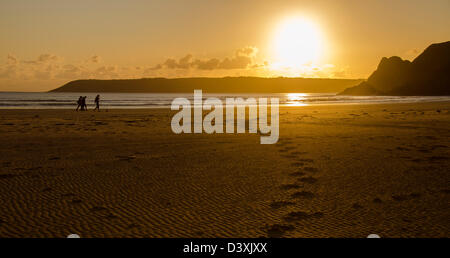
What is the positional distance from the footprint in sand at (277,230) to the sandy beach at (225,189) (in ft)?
0.09

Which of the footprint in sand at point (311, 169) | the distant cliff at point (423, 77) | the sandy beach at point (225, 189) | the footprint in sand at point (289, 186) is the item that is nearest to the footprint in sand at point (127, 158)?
the sandy beach at point (225, 189)

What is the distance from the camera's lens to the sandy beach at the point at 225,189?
241 inches

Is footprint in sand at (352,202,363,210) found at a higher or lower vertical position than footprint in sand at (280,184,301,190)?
lower

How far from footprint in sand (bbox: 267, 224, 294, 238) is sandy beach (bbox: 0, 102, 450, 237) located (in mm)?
28

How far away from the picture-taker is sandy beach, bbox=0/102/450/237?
6.11m

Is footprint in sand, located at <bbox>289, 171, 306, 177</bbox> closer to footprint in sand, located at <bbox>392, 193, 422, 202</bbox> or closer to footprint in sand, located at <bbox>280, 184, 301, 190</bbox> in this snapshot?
footprint in sand, located at <bbox>280, 184, 301, 190</bbox>

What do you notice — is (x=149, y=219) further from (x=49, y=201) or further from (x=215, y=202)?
(x=49, y=201)

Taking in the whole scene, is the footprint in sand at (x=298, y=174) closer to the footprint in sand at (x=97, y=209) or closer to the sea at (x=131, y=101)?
the footprint in sand at (x=97, y=209)

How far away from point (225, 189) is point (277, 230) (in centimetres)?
265

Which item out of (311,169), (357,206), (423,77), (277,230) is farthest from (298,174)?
(423,77)

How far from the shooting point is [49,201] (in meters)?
7.39

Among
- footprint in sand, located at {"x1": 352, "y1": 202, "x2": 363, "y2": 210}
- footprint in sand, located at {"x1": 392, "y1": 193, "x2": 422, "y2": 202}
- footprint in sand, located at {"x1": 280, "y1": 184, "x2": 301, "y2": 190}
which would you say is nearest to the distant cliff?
footprint in sand, located at {"x1": 392, "y1": 193, "x2": 422, "y2": 202}

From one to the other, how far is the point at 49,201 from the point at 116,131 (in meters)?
12.4
